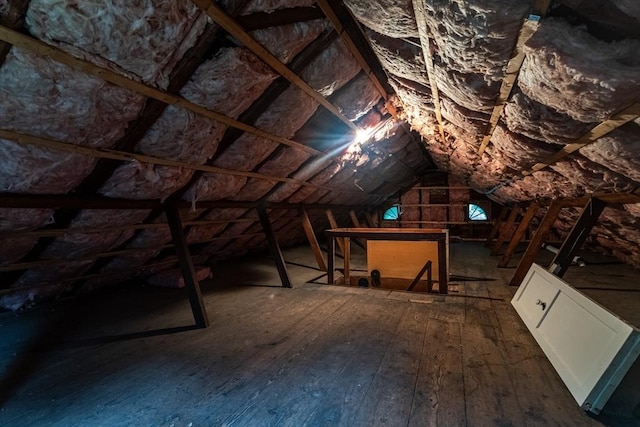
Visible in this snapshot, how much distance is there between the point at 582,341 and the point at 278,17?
2640mm

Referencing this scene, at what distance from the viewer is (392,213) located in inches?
388

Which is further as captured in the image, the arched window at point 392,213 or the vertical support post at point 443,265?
the arched window at point 392,213

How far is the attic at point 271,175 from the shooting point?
1295 mm

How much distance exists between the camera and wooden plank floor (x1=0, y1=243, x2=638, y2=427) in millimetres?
1608

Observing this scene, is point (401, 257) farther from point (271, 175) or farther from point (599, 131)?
point (599, 131)

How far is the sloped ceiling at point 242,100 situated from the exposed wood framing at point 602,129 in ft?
0.05

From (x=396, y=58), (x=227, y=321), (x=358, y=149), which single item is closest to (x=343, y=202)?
(x=358, y=149)

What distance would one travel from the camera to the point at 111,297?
3973mm

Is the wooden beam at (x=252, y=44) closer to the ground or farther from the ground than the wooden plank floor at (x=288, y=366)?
farther from the ground

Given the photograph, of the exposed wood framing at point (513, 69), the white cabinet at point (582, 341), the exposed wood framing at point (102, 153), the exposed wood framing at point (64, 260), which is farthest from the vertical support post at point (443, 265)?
the exposed wood framing at point (64, 260)

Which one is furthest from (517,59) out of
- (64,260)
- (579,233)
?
(64,260)

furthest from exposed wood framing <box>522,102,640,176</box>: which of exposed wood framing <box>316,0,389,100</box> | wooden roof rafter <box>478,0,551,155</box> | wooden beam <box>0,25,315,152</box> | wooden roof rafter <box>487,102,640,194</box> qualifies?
wooden beam <box>0,25,315,152</box>

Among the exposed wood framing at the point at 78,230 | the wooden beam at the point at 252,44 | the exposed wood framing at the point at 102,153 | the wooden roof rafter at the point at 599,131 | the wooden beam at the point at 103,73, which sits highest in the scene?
the wooden beam at the point at 252,44

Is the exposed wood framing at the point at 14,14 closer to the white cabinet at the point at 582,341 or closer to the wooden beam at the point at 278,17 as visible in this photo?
the wooden beam at the point at 278,17
